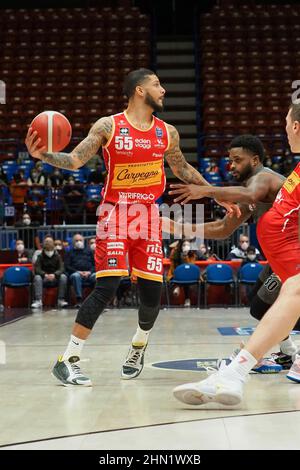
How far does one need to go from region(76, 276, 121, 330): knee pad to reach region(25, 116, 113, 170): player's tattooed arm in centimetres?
78

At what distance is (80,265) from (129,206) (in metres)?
8.58

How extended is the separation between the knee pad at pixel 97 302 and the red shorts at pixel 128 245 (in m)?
0.05

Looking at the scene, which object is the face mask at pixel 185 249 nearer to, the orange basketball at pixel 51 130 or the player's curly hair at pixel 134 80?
the player's curly hair at pixel 134 80

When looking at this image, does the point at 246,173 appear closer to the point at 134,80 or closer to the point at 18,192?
the point at 134,80

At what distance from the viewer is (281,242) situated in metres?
4.18

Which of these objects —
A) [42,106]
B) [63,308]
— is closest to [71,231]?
[63,308]

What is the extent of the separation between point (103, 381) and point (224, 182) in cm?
1191

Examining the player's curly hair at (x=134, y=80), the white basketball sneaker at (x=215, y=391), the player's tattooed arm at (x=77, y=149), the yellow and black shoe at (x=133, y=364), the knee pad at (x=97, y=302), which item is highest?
the player's curly hair at (x=134, y=80)

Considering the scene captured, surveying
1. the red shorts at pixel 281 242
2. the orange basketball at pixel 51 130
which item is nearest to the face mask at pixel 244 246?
the orange basketball at pixel 51 130

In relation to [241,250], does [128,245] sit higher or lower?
higher

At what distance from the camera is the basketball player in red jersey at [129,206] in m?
4.75

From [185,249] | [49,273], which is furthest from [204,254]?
[49,273]

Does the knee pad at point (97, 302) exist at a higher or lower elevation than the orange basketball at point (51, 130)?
lower

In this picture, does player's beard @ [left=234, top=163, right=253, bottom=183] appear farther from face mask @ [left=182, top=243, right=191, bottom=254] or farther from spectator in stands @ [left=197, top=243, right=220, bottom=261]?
spectator in stands @ [left=197, top=243, right=220, bottom=261]
